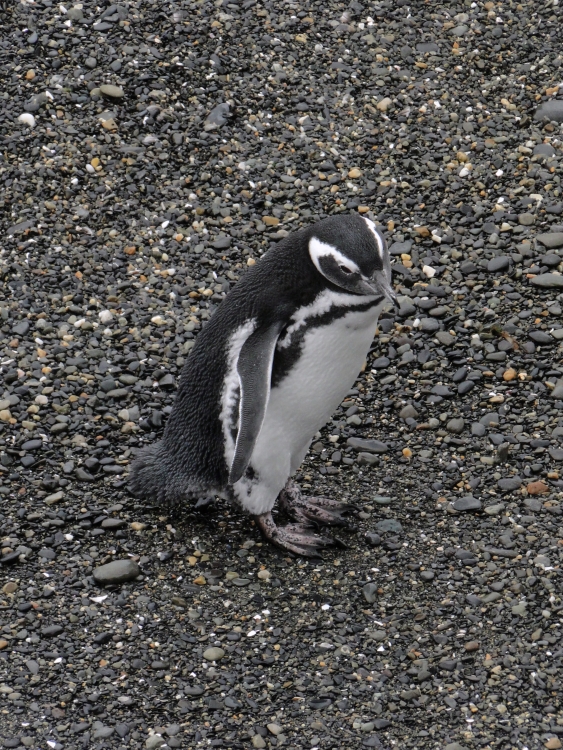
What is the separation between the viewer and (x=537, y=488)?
392cm

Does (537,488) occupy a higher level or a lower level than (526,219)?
lower

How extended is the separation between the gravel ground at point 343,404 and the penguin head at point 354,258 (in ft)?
3.15

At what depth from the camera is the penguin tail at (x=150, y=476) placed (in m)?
3.89

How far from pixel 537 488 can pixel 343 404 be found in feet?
2.78

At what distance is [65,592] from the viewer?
12.1 ft

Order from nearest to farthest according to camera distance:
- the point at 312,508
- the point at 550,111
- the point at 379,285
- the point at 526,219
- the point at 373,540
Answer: the point at 379,285 → the point at 373,540 → the point at 312,508 → the point at 526,219 → the point at 550,111

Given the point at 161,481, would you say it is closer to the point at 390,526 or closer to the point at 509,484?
the point at 390,526

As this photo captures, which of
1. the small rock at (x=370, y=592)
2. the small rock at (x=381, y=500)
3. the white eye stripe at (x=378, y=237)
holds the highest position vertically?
the white eye stripe at (x=378, y=237)

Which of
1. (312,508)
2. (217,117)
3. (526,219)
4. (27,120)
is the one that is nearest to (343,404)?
(312,508)

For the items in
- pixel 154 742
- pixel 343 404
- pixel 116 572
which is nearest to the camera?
pixel 154 742

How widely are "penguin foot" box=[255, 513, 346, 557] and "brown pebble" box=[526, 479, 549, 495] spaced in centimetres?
69

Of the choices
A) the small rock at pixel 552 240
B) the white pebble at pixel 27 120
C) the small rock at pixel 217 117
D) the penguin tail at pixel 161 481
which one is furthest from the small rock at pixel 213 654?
the white pebble at pixel 27 120

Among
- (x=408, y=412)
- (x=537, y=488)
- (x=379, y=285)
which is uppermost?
(x=379, y=285)

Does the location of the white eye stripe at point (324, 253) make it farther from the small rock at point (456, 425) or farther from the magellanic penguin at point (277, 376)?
the small rock at point (456, 425)
